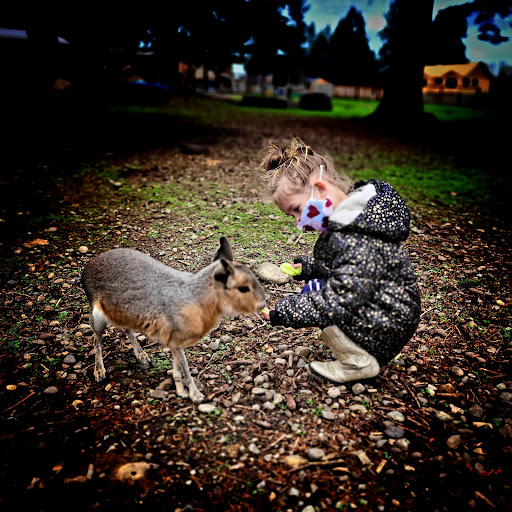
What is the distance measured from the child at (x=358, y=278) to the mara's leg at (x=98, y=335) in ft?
5.03

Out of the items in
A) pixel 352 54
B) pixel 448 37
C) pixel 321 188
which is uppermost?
pixel 352 54

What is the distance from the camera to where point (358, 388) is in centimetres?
331

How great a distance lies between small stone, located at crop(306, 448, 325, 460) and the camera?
269 centimetres

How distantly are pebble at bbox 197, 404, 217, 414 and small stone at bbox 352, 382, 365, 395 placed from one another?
1.25 meters

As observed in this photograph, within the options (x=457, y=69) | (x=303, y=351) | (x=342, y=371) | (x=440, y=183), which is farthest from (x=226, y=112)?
(x=342, y=371)

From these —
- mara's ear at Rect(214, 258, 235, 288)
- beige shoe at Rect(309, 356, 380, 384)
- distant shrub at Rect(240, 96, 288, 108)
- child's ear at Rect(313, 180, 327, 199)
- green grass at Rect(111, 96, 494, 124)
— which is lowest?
beige shoe at Rect(309, 356, 380, 384)

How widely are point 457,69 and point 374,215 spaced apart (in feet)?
110

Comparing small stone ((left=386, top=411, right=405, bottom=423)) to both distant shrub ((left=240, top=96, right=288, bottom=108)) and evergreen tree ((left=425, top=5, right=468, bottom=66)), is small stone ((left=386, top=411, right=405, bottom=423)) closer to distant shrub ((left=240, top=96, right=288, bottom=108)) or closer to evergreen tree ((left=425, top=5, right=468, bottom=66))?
evergreen tree ((left=425, top=5, right=468, bottom=66))

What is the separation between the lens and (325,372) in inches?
134

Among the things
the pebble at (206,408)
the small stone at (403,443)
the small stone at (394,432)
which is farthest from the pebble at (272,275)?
the small stone at (403,443)

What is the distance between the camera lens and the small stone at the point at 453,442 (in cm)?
278

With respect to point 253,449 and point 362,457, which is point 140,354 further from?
point 362,457

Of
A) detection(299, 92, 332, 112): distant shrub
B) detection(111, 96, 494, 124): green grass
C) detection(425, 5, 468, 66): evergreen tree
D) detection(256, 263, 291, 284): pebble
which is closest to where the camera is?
detection(256, 263, 291, 284): pebble

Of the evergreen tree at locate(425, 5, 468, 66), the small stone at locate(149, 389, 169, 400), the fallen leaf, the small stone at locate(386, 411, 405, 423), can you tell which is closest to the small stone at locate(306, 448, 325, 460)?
the small stone at locate(386, 411, 405, 423)
